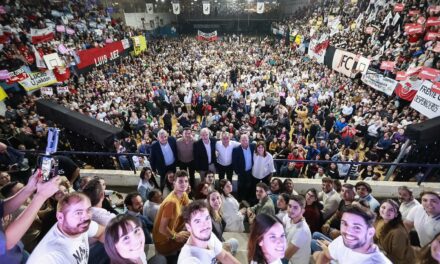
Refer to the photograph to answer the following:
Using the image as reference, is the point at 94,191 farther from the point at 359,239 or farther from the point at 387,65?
the point at 387,65

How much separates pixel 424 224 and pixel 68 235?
3973mm

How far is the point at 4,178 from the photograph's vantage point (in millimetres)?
3984

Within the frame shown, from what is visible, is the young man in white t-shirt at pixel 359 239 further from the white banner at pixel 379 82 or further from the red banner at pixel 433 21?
the red banner at pixel 433 21

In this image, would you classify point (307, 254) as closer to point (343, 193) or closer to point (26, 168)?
point (343, 193)

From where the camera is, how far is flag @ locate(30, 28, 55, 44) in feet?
43.1

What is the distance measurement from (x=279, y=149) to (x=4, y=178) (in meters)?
7.03

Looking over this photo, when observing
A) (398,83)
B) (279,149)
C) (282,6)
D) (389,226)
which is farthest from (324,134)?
(282,6)

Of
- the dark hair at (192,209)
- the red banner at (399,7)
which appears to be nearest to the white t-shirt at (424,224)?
the dark hair at (192,209)

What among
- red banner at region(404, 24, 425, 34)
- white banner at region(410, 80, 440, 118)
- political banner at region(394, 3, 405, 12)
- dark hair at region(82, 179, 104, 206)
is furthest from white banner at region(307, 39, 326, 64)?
dark hair at region(82, 179, 104, 206)

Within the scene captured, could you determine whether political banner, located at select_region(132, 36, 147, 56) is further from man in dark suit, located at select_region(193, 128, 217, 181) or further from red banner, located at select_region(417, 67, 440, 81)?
red banner, located at select_region(417, 67, 440, 81)

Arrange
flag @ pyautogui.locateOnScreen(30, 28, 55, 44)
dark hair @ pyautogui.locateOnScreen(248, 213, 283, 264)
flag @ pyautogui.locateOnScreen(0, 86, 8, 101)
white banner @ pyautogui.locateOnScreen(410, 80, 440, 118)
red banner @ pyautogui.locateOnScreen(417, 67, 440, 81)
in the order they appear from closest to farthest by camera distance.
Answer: dark hair @ pyautogui.locateOnScreen(248, 213, 283, 264)
white banner @ pyautogui.locateOnScreen(410, 80, 440, 118)
red banner @ pyautogui.locateOnScreen(417, 67, 440, 81)
flag @ pyautogui.locateOnScreen(0, 86, 8, 101)
flag @ pyautogui.locateOnScreen(30, 28, 55, 44)

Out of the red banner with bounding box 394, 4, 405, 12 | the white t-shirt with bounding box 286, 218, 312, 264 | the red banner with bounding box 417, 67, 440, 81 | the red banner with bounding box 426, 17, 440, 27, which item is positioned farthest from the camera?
the red banner with bounding box 394, 4, 405, 12

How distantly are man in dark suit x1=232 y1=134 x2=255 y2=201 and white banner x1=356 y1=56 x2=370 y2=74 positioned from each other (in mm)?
11270

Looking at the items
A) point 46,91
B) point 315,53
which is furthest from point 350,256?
point 315,53
